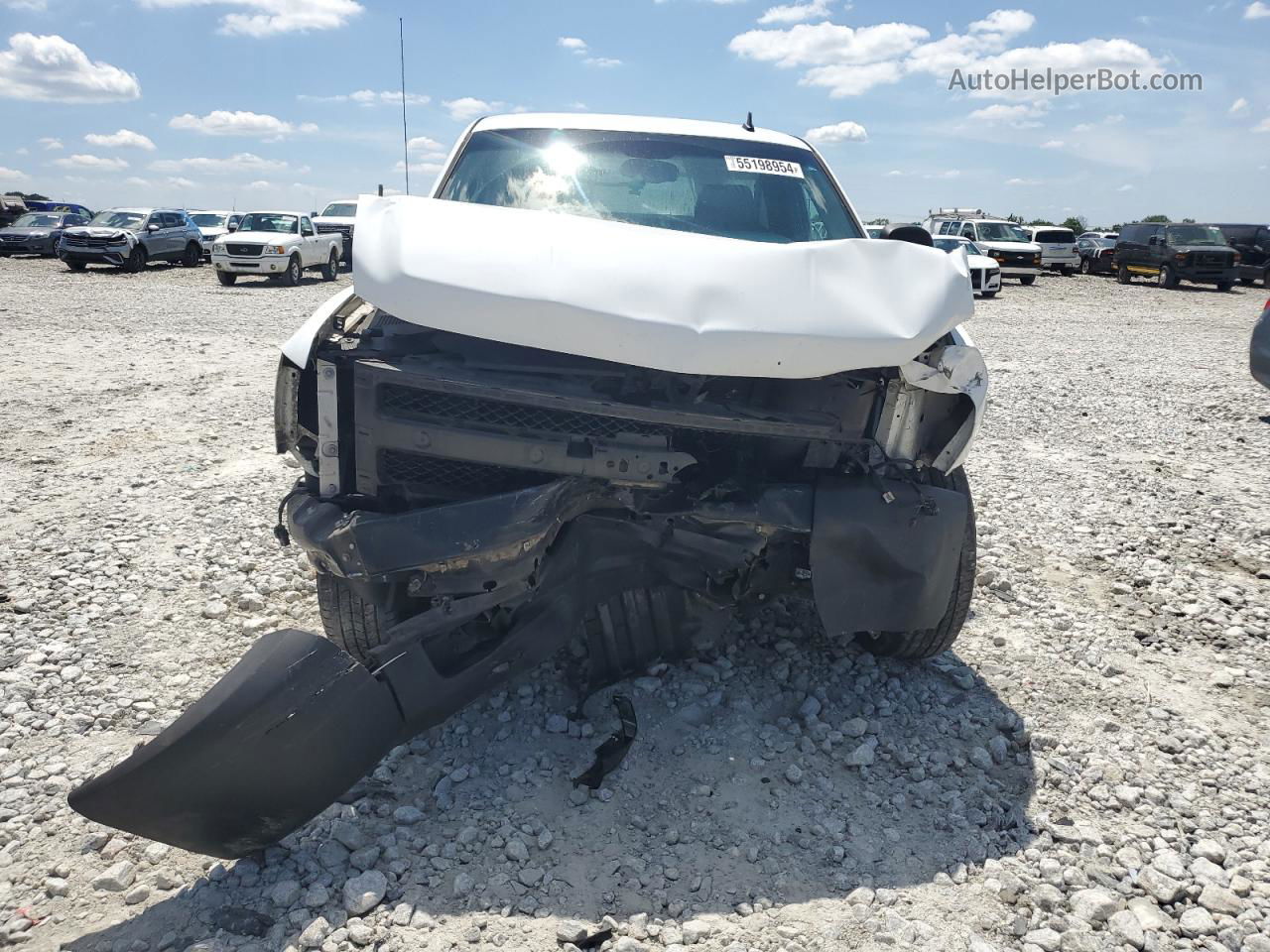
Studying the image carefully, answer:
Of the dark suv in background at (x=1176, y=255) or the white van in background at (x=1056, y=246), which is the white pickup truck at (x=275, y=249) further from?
the dark suv in background at (x=1176, y=255)

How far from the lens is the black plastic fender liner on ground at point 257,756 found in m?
2.20

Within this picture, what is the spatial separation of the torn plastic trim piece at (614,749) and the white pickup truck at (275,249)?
666 inches

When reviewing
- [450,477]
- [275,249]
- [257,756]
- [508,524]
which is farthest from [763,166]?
[275,249]

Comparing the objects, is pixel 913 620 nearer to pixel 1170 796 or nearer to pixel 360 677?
pixel 1170 796

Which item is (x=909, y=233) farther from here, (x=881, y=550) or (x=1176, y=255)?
(x=1176, y=255)

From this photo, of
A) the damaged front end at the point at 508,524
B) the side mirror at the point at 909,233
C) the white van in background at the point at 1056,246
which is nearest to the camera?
the damaged front end at the point at 508,524

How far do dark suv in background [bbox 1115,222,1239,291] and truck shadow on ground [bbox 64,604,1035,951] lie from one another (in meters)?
24.9

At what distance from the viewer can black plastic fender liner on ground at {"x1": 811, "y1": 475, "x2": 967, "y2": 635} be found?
274cm

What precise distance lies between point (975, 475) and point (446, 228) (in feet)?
14.6

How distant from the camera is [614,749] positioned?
2820 mm

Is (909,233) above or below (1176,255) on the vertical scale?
below

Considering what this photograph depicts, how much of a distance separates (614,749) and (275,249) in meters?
18.8

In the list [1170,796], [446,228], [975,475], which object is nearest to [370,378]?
[446,228]

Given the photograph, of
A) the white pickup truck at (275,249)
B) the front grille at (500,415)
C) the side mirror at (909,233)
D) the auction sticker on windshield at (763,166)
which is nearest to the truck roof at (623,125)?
the auction sticker on windshield at (763,166)
